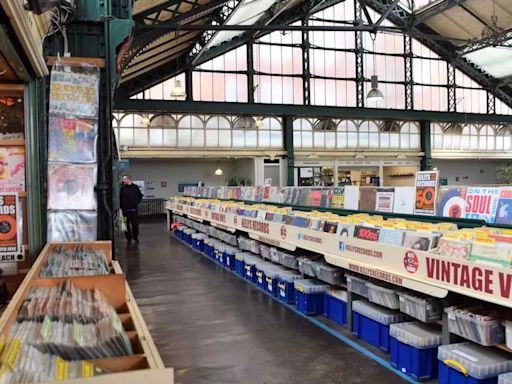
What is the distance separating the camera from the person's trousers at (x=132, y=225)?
12.5m

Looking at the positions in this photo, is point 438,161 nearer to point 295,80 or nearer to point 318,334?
point 295,80

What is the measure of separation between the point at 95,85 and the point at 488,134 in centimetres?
2366

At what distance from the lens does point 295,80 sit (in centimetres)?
2075

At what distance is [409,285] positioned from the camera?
3717 millimetres

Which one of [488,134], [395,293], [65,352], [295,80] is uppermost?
[295,80]

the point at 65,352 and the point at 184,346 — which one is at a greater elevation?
the point at 65,352

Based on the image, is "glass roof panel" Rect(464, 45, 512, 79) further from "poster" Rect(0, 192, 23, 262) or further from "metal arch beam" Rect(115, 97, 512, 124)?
"poster" Rect(0, 192, 23, 262)

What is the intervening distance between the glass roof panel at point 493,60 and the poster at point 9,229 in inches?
876

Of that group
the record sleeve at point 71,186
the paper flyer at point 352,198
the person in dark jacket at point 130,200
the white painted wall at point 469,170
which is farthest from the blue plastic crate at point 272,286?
the white painted wall at point 469,170

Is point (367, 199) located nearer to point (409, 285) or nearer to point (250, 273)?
point (409, 285)

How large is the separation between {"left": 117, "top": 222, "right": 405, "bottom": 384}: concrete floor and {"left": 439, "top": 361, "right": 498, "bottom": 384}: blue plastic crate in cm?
41

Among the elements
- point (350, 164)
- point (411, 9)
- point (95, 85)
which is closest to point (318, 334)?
point (95, 85)

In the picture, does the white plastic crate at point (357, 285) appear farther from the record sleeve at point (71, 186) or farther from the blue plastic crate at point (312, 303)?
the record sleeve at point (71, 186)

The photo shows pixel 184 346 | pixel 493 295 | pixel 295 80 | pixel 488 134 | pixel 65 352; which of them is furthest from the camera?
pixel 488 134
